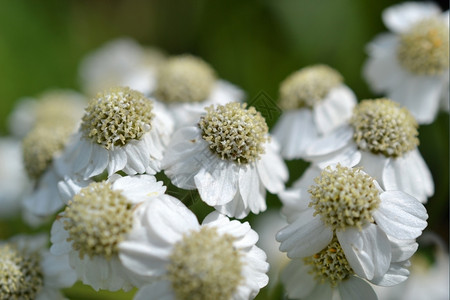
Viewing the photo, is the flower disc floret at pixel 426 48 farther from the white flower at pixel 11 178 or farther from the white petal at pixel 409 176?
the white flower at pixel 11 178

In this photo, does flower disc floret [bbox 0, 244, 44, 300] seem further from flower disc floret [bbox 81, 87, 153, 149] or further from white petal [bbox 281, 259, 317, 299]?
white petal [bbox 281, 259, 317, 299]

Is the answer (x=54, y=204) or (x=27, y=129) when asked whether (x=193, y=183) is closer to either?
(x=54, y=204)

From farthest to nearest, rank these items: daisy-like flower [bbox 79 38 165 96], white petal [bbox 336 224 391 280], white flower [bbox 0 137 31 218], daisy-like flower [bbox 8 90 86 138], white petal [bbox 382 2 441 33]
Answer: daisy-like flower [bbox 79 38 165 96] → daisy-like flower [bbox 8 90 86 138] → white flower [bbox 0 137 31 218] → white petal [bbox 382 2 441 33] → white petal [bbox 336 224 391 280]

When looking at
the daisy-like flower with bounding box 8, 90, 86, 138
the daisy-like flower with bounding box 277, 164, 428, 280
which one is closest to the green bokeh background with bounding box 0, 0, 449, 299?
the daisy-like flower with bounding box 8, 90, 86, 138

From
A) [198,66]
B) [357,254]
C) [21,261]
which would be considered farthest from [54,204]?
[357,254]

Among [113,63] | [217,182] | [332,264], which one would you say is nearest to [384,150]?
[332,264]

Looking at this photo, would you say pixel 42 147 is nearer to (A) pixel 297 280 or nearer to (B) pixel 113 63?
(A) pixel 297 280
